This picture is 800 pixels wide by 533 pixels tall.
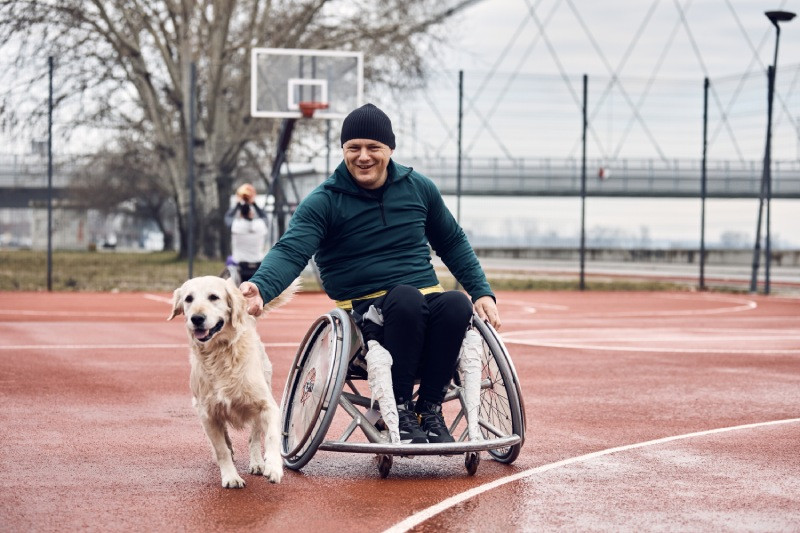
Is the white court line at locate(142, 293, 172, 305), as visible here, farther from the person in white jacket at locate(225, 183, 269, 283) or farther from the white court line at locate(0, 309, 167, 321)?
the person in white jacket at locate(225, 183, 269, 283)

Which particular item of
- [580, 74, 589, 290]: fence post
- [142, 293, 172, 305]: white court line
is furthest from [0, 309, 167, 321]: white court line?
[580, 74, 589, 290]: fence post

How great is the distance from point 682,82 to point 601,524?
21.9 metres

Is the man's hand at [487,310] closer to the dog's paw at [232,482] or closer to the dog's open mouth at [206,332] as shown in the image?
the dog's open mouth at [206,332]

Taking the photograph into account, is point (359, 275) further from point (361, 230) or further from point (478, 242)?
point (478, 242)

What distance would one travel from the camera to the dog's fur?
5004 mm

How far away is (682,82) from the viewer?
25000mm

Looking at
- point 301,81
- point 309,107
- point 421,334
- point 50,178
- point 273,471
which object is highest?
point 301,81

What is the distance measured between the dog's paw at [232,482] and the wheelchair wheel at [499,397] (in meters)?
1.22

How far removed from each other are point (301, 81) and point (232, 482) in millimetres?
17230

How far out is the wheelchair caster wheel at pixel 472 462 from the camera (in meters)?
5.30

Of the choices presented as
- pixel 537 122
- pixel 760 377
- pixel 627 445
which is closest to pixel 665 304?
pixel 537 122

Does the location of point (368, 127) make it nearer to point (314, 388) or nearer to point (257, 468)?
point (314, 388)

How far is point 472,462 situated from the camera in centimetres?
530

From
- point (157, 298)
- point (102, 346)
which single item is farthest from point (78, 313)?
point (102, 346)
